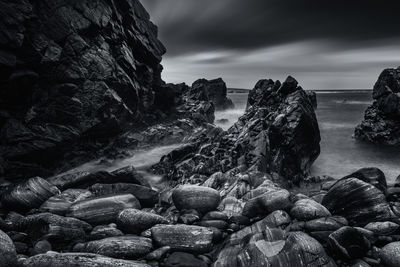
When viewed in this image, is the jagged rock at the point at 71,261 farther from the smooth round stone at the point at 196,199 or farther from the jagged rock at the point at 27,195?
the jagged rock at the point at 27,195

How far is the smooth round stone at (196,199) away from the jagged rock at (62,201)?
4.29 meters

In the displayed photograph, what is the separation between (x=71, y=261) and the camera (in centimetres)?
641

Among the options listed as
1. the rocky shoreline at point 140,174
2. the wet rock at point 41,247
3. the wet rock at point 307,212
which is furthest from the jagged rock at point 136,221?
the wet rock at point 307,212

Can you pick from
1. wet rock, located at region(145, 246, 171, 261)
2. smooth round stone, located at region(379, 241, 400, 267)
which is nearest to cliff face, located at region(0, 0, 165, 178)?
wet rock, located at region(145, 246, 171, 261)

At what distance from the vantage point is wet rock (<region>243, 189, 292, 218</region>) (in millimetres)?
9328

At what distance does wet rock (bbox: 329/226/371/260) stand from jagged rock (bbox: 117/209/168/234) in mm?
5074

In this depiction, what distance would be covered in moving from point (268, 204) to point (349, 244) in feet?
9.14

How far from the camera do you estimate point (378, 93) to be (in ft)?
137

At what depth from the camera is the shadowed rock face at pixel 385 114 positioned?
38.0 metres

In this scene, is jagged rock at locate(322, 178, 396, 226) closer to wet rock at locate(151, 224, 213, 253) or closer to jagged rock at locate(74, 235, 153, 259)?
wet rock at locate(151, 224, 213, 253)

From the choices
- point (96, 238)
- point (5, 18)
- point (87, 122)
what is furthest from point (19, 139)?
point (96, 238)

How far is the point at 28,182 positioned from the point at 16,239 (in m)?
4.50

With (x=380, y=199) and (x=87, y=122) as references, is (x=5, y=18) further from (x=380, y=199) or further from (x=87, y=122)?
(x=380, y=199)

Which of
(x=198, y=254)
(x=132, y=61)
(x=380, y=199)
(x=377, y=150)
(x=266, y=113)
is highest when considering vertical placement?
(x=132, y=61)
